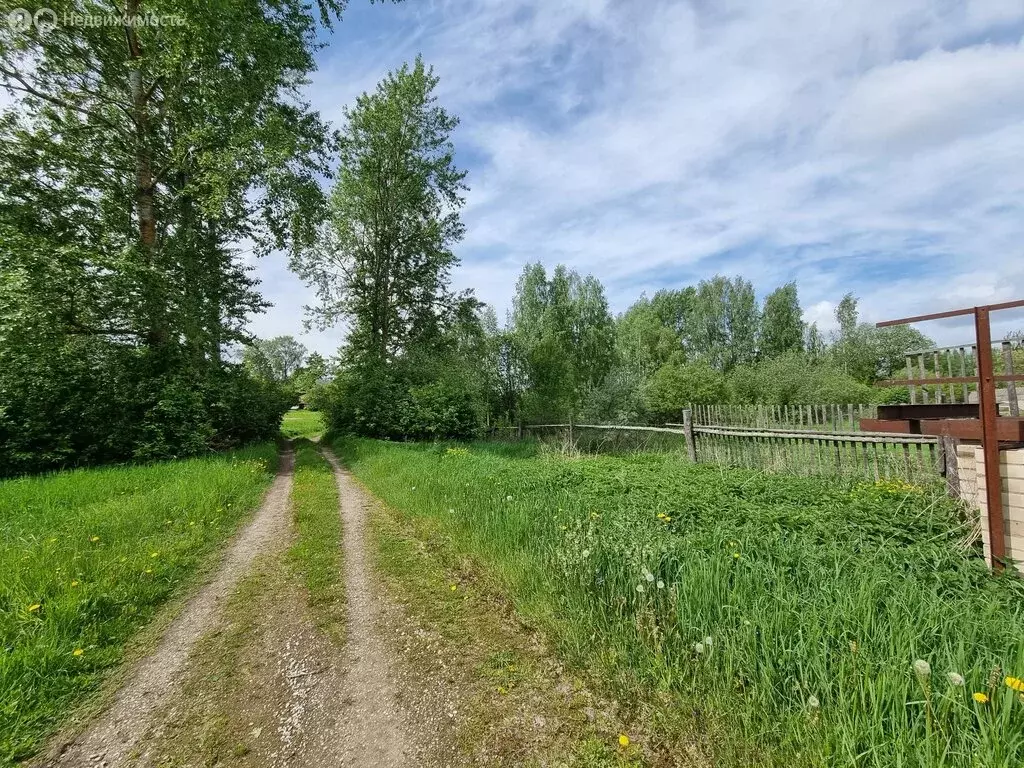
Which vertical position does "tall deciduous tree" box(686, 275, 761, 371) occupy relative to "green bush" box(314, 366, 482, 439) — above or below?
above

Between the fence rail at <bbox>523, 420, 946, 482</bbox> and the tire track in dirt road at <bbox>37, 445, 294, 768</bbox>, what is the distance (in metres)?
9.68

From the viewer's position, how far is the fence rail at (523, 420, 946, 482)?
7.44m

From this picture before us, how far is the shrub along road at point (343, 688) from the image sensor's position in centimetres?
248

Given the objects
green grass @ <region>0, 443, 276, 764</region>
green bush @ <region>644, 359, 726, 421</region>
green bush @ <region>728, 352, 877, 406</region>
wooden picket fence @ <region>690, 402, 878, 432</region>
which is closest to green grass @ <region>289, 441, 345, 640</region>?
green grass @ <region>0, 443, 276, 764</region>

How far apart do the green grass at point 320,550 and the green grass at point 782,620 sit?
1542 mm

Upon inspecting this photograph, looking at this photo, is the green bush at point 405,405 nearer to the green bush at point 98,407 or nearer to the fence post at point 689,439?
the green bush at point 98,407

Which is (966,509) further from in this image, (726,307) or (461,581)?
(726,307)

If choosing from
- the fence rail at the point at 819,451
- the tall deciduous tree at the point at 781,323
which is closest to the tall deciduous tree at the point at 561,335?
the fence rail at the point at 819,451

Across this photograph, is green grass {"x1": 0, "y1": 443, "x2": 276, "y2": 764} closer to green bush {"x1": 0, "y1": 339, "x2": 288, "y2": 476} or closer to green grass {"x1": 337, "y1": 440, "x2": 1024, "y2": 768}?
green grass {"x1": 337, "y1": 440, "x2": 1024, "y2": 768}

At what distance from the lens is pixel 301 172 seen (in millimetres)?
16656

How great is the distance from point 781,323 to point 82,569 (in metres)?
60.5

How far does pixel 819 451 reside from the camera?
9398 mm

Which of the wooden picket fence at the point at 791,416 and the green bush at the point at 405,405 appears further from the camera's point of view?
the green bush at the point at 405,405

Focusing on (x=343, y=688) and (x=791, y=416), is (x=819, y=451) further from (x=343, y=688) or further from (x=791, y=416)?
(x=343, y=688)
